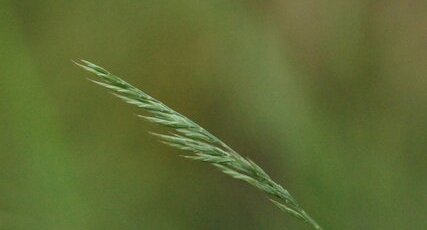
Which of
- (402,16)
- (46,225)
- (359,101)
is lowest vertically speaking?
(46,225)

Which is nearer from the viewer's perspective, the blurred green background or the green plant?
the green plant

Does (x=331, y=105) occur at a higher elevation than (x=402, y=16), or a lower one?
lower

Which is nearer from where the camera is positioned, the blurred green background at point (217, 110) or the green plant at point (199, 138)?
the green plant at point (199, 138)

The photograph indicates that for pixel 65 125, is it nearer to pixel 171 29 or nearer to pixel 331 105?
pixel 171 29

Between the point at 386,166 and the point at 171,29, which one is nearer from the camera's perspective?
the point at 386,166

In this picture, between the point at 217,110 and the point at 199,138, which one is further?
the point at 217,110

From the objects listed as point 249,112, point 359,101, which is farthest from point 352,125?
point 249,112

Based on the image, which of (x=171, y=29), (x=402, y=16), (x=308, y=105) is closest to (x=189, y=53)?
(x=171, y=29)

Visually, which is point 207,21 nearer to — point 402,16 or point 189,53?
point 189,53
